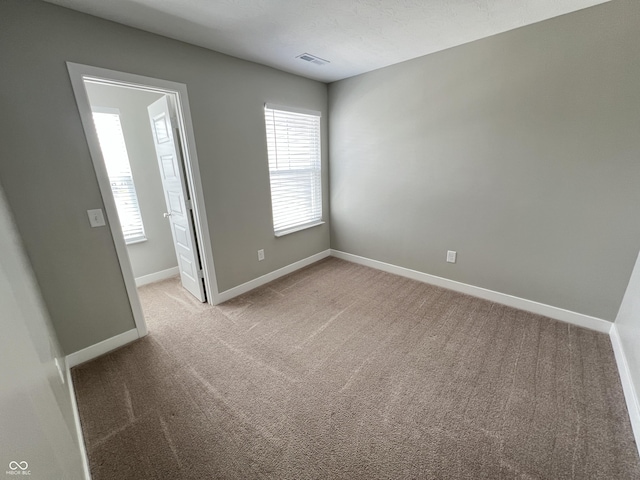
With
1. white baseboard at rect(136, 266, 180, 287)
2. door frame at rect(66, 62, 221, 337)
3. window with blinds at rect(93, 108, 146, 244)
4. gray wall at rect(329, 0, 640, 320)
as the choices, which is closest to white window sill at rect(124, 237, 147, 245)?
window with blinds at rect(93, 108, 146, 244)

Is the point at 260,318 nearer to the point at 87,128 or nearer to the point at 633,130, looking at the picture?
the point at 87,128

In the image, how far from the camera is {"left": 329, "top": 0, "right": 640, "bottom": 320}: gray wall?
1909mm

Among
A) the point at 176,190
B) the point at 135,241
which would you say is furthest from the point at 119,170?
the point at 176,190

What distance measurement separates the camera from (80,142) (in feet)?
5.91

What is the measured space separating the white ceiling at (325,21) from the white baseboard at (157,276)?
8.69ft

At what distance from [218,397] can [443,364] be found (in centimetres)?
161

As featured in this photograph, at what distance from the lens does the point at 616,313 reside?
212cm

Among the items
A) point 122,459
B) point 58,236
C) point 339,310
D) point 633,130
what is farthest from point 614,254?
point 58,236

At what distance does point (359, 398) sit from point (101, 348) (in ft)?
6.82

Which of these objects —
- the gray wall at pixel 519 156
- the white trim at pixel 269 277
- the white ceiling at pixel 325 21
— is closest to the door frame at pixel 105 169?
the white trim at pixel 269 277

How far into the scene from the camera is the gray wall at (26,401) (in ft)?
2.04

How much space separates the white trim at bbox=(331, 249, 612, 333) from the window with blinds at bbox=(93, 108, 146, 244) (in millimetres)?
2980

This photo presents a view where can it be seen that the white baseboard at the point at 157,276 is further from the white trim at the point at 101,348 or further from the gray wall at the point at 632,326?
the gray wall at the point at 632,326

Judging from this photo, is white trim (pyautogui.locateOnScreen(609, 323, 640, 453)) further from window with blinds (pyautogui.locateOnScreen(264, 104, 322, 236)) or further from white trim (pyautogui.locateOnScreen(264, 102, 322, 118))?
white trim (pyautogui.locateOnScreen(264, 102, 322, 118))
